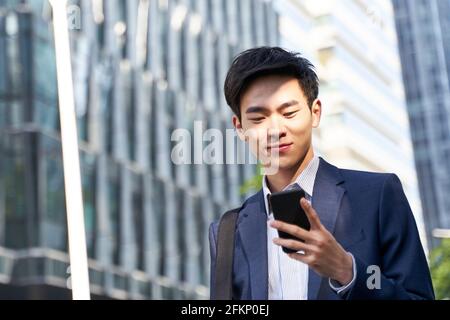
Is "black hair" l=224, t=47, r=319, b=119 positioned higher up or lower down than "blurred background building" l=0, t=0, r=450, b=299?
lower down

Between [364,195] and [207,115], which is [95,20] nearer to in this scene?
[207,115]

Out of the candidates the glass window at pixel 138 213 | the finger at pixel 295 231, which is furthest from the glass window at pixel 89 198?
the finger at pixel 295 231

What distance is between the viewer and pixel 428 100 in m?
81.4

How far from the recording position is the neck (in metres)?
2.51

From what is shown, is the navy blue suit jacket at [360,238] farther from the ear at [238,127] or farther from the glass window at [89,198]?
the glass window at [89,198]

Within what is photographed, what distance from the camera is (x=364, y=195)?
2441 millimetres

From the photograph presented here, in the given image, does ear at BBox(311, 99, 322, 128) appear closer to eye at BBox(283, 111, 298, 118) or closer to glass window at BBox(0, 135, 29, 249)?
eye at BBox(283, 111, 298, 118)

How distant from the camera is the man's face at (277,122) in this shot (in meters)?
2.42

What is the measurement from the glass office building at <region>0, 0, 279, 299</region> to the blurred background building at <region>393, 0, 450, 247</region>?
32.8m

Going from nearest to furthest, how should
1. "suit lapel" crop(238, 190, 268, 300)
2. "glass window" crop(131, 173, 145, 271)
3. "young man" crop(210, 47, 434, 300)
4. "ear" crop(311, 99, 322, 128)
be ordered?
"young man" crop(210, 47, 434, 300) < "suit lapel" crop(238, 190, 268, 300) < "ear" crop(311, 99, 322, 128) < "glass window" crop(131, 173, 145, 271)

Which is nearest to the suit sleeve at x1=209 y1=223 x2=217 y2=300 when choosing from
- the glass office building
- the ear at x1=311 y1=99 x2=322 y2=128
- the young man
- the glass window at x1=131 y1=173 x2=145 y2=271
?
the young man

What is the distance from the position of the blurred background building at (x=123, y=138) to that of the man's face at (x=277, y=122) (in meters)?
27.8

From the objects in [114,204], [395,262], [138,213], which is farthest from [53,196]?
[395,262]

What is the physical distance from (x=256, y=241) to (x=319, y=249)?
0.41 meters
